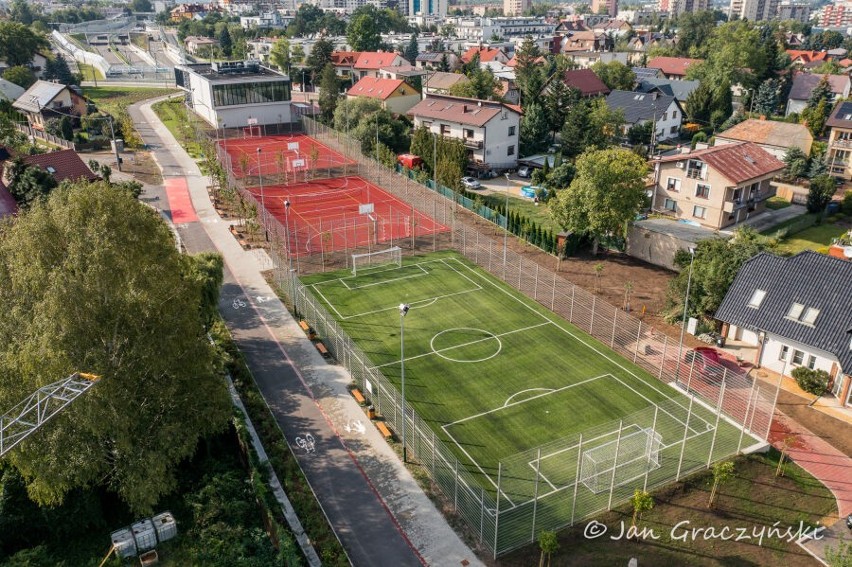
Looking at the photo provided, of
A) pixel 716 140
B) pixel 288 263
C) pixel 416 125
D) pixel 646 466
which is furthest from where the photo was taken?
pixel 416 125

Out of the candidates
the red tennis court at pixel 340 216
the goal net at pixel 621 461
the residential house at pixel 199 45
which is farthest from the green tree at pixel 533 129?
the residential house at pixel 199 45

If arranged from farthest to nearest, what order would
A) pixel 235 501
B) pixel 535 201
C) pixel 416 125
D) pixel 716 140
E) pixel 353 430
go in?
pixel 416 125 < pixel 716 140 < pixel 535 201 < pixel 353 430 < pixel 235 501

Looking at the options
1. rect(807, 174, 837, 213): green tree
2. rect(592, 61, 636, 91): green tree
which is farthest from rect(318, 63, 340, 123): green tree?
rect(807, 174, 837, 213): green tree

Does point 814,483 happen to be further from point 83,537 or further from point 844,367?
point 83,537

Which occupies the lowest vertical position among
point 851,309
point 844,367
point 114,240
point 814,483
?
point 814,483

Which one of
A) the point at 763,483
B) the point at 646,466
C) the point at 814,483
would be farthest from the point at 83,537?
the point at 814,483

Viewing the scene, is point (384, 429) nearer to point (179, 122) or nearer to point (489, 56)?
point (179, 122)

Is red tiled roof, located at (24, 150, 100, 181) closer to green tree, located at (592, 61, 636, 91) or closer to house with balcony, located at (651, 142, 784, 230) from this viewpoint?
house with balcony, located at (651, 142, 784, 230)

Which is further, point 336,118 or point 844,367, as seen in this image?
point 336,118
